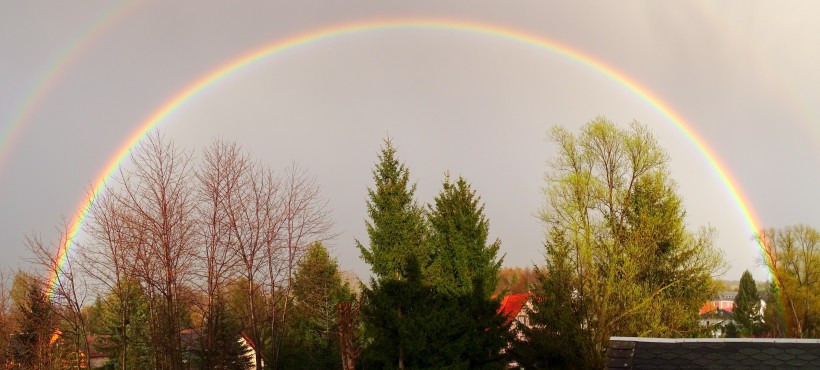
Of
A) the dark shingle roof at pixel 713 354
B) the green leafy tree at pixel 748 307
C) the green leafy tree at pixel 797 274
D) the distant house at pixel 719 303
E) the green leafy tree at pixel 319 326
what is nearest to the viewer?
the dark shingle roof at pixel 713 354

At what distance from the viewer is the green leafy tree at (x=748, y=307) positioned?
209 ft

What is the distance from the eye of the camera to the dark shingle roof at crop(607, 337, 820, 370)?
797 centimetres

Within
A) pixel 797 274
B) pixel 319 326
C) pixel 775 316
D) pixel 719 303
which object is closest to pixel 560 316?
pixel 319 326

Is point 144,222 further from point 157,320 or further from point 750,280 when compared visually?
point 750,280

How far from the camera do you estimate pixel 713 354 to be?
8312mm

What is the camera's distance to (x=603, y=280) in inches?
890

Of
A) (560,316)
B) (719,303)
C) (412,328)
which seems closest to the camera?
(412,328)

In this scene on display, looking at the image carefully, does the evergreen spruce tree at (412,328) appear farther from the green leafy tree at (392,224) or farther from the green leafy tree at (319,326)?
the green leafy tree at (319,326)

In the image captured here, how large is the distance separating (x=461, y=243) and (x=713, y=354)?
13.6 metres

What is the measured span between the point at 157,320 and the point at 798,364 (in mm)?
18880

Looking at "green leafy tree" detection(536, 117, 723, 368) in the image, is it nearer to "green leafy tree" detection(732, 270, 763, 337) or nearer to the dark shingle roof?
the dark shingle roof

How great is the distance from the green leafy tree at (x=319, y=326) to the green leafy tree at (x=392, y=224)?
400 inches

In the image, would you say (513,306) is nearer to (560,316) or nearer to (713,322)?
(560,316)

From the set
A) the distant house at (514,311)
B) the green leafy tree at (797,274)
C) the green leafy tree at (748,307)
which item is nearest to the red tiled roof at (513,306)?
the distant house at (514,311)
